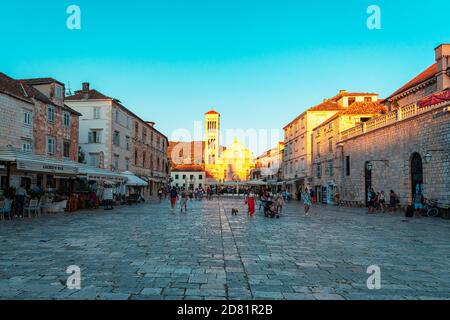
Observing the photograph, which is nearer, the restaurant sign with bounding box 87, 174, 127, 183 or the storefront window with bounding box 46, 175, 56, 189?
the restaurant sign with bounding box 87, 174, 127, 183

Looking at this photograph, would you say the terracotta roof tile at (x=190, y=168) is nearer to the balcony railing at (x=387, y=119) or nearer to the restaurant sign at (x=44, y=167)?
the balcony railing at (x=387, y=119)

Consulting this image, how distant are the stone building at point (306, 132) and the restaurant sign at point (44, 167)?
2997 cm

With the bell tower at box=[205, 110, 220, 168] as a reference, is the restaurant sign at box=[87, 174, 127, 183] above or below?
below

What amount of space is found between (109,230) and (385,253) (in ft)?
27.6

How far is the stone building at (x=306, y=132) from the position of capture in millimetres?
41406

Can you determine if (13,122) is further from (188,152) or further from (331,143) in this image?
(188,152)

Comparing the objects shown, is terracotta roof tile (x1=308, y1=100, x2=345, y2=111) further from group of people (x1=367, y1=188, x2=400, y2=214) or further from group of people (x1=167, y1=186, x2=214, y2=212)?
group of people (x1=367, y1=188, x2=400, y2=214)

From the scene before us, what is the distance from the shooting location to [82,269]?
601 centimetres

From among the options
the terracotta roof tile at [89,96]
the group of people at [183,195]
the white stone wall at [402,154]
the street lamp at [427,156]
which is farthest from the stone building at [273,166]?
the street lamp at [427,156]

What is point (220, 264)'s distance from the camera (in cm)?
648

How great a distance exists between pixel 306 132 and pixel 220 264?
123 feet

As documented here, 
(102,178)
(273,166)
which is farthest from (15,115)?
(273,166)

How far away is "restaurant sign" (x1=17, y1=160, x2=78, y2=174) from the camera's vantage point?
1380 cm

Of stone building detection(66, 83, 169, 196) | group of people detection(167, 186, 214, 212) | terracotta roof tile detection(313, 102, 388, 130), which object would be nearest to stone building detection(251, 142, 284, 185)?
group of people detection(167, 186, 214, 212)
